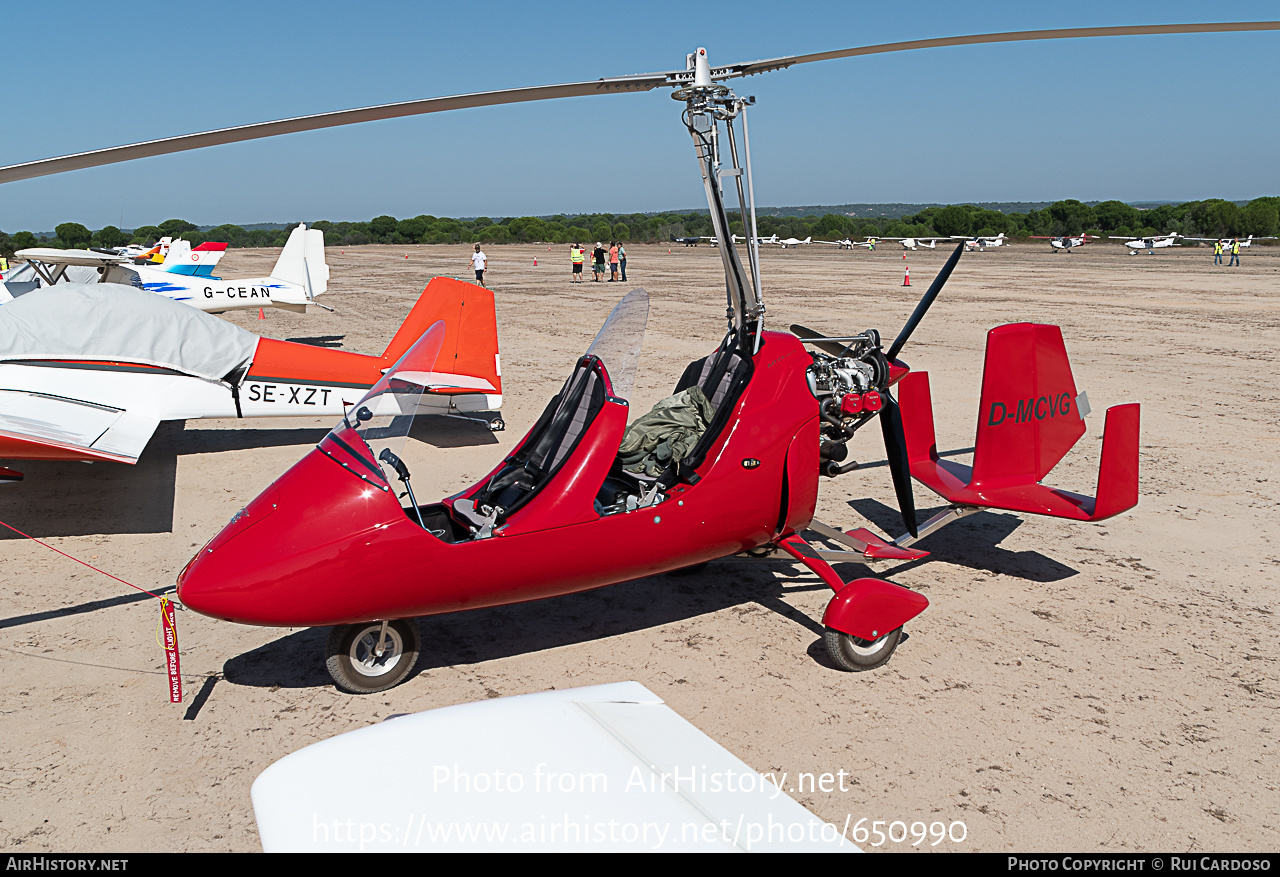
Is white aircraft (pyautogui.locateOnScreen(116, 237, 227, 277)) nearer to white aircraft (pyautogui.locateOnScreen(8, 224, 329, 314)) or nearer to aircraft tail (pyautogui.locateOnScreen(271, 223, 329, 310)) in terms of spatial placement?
white aircraft (pyautogui.locateOnScreen(8, 224, 329, 314))

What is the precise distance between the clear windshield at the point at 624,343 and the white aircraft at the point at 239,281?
1555cm

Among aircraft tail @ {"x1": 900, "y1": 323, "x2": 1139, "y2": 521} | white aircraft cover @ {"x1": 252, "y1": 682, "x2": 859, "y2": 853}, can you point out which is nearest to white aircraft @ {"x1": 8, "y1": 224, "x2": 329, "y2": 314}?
aircraft tail @ {"x1": 900, "y1": 323, "x2": 1139, "y2": 521}

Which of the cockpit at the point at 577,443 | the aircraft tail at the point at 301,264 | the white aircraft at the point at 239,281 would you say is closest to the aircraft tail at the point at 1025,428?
the cockpit at the point at 577,443

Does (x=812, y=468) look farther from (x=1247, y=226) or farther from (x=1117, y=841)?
(x=1247, y=226)

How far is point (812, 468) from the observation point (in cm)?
542

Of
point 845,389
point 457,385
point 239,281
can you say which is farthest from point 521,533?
point 239,281

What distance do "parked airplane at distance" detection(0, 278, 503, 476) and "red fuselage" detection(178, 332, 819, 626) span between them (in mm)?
3564

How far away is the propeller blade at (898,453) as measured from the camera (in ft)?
19.0

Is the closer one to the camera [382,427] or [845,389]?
[382,427]

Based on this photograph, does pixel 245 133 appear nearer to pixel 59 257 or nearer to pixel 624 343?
pixel 624 343

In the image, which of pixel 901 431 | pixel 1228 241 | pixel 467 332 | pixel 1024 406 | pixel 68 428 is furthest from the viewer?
pixel 1228 241

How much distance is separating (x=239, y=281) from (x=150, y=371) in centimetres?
1251

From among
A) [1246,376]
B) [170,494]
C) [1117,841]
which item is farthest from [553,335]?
[1117,841]

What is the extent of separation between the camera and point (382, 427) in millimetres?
4457
